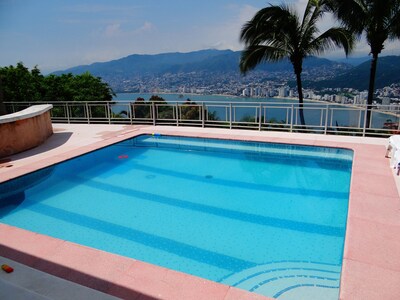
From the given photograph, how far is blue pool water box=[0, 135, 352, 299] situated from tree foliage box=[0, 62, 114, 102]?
9622 mm

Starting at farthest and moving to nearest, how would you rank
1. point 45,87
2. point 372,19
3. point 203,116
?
point 45,87, point 203,116, point 372,19

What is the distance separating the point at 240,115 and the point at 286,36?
149 inches

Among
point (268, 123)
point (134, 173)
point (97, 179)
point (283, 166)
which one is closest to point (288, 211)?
point (283, 166)

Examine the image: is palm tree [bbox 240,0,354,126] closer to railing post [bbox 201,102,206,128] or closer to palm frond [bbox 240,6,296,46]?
palm frond [bbox 240,6,296,46]

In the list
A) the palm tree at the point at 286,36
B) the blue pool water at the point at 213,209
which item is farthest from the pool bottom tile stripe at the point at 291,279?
the palm tree at the point at 286,36

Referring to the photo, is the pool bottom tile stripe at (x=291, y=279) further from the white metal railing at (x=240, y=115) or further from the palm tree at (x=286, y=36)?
the palm tree at (x=286, y=36)

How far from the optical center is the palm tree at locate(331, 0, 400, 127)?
9148 millimetres

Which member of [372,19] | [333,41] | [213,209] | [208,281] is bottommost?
[213,209]

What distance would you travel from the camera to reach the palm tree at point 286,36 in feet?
34.7

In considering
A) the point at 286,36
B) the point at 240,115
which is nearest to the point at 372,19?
the point at 286,36

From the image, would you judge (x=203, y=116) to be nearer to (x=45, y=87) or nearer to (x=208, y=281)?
(x=208, y=281)

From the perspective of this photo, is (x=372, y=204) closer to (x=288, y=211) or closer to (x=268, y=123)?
(x=288, y=211)

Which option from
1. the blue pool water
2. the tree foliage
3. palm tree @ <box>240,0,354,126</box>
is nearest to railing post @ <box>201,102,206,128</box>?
the blue pool water

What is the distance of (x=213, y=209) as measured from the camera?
16.6 ft
